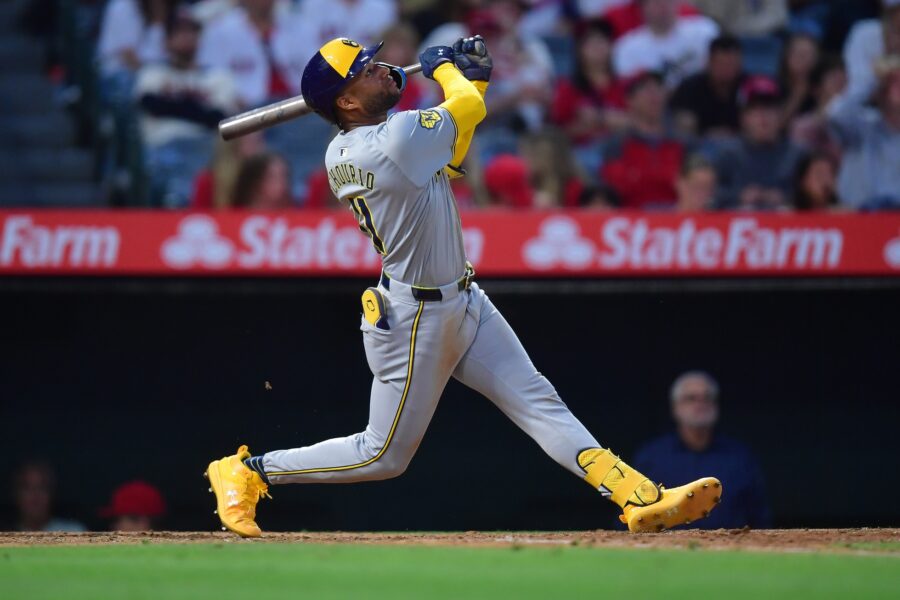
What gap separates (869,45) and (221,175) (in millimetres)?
4044

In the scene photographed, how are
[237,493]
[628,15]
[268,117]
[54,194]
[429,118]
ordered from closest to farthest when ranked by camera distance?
[429,118], [237,493], [268,117], [54,194], [628,15]

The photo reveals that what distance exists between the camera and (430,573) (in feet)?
12.3

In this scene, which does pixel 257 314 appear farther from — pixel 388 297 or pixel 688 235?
pixel 388 297

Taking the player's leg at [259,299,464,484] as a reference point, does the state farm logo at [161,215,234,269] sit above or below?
above

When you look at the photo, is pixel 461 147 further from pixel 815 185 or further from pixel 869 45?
pixel 869 45

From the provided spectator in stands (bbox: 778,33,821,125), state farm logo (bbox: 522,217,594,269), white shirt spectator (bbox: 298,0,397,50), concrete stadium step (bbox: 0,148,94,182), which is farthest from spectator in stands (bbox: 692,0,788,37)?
concrete stadium step (bbox: 0,148,94,182)

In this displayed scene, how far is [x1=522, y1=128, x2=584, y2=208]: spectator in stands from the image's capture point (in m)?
7.94

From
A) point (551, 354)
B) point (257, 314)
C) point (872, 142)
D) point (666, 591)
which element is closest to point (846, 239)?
point (872, 142)

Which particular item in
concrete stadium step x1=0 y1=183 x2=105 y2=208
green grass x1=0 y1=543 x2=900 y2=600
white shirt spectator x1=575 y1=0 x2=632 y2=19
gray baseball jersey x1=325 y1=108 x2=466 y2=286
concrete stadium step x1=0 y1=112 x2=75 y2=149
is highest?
white shirt spectator x1=575 y1=0 x2=632 y2=19

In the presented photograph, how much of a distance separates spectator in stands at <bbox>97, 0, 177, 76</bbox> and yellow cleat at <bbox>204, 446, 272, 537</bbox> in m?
4.47

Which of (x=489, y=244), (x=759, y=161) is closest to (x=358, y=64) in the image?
(x=489, y=244)

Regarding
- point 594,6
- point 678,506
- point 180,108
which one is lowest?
point 678,506

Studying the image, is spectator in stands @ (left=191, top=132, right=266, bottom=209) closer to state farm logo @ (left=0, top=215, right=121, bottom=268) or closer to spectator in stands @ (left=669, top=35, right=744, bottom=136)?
state farm logo @ (left=0, top=215, right=121, bottom=268)

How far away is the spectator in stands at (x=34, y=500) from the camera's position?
7.76m
